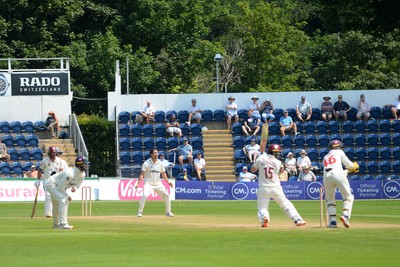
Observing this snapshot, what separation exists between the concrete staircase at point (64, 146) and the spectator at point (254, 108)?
25.0 feet

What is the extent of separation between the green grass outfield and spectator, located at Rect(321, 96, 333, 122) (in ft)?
50.5

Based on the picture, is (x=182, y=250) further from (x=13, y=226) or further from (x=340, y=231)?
(x=13, y=226)

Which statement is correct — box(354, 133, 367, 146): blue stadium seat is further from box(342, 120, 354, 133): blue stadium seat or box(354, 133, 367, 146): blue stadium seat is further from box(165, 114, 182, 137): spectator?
box(165, 114, 182, 137): spectator

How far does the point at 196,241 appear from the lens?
63.9ft

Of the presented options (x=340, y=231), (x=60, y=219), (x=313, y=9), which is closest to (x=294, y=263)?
(x=340, y=231)

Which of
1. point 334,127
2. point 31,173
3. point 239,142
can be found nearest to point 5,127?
point 31,173

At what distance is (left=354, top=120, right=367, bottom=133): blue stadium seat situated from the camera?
150ft

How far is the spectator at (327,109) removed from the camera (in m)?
45.9

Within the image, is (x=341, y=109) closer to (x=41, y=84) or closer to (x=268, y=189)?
(x=41, y=84)

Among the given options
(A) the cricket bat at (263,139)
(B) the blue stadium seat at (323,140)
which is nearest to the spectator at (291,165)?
(B) the blue stadium seat at (323,140)

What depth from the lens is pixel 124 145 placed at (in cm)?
4603

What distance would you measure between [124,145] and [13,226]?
841 inches

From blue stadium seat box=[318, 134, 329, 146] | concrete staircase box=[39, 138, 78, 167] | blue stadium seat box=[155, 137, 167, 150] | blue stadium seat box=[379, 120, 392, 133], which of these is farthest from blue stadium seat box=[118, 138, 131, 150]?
blue stadium seat box=[379, 120, 392, 133]

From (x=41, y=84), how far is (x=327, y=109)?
12.8 metres
